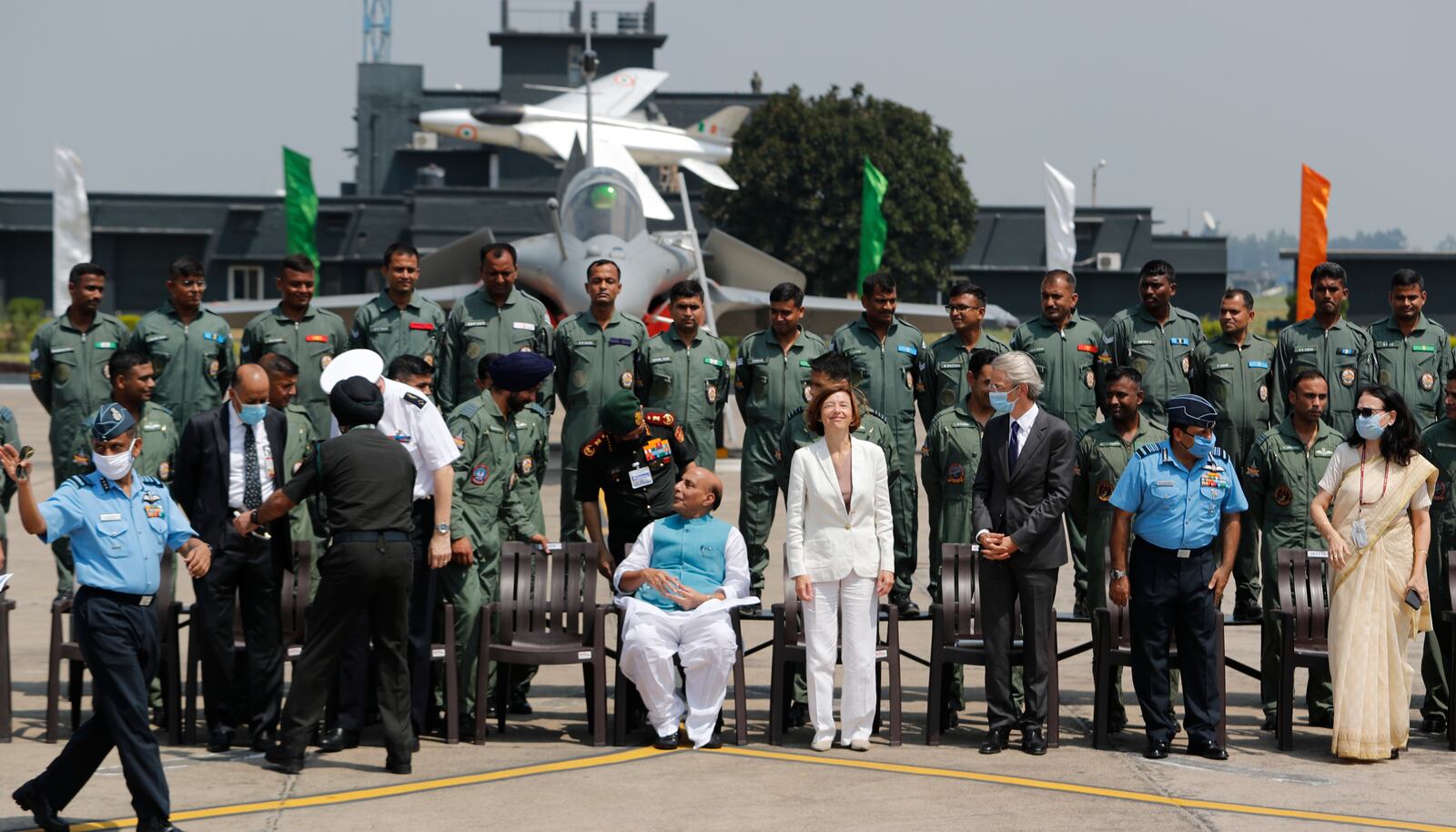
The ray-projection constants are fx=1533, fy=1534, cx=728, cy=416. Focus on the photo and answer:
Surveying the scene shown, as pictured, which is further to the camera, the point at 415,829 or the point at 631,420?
the point at 631,420

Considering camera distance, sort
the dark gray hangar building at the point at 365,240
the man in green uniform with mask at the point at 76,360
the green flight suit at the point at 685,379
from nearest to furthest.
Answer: the man in green uniform with mask at the point at 76,360, the green flight suit at the point at 685,379, the dark gray hangar building at the point at 365,240

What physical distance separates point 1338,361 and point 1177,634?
2637mm

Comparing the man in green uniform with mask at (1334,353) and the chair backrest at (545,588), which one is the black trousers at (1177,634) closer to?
the man in green uniform with mask at (1334,353)

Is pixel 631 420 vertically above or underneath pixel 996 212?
underneath

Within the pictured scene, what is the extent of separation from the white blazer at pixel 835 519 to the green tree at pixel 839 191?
4811 cm

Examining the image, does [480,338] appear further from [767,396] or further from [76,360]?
[76,360]

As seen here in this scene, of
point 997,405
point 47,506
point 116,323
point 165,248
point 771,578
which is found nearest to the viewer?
point 47,506

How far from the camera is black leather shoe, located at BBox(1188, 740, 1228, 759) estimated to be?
7305 mm

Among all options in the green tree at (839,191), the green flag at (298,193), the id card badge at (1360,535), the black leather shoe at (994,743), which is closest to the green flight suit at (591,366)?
the black leather shoe at (994,743)

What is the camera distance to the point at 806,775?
6957 mm

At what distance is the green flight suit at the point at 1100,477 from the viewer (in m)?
8.09

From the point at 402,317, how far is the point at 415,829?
14.5 ft

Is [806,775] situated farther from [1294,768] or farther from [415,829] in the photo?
[1294,768]

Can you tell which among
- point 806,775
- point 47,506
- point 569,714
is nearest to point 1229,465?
point 806,775
